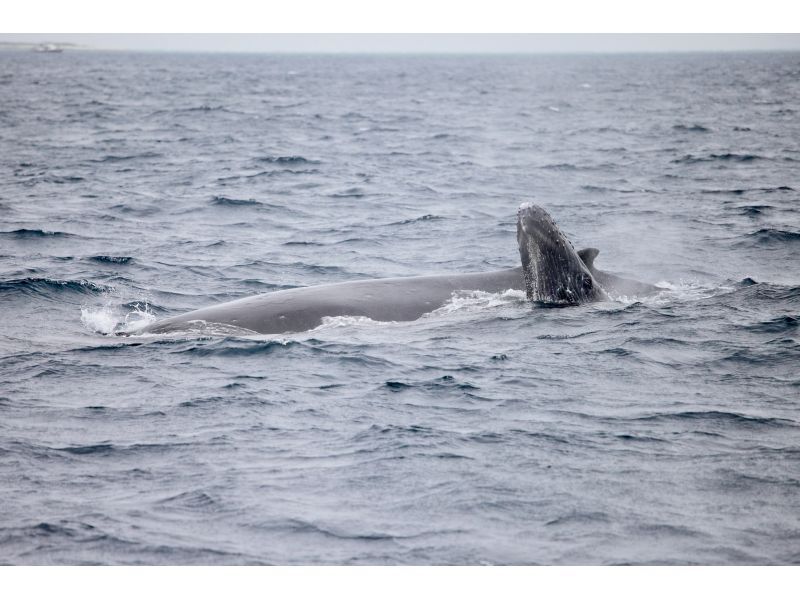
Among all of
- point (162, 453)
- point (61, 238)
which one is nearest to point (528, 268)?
point (162, 453)

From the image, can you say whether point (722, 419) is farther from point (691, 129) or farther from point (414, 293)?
point (691, 129)

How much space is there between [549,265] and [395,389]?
13.7 feet

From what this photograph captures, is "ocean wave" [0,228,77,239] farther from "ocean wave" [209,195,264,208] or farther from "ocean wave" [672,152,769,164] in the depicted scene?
"ocean wave" [672,152,769,164]

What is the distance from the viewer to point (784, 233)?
76.3 feet

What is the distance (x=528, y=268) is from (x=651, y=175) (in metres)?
21.0

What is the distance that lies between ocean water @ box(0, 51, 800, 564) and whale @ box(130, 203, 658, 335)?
0.30m

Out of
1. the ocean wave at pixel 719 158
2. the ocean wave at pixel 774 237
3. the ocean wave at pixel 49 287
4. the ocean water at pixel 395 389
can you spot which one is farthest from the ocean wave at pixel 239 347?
the ocean wave at pixel 719 158

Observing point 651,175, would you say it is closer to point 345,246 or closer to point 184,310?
point 345,246

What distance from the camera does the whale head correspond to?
15.2 meters

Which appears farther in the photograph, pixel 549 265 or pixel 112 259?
pixel 112 259

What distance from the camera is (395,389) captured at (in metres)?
12.6

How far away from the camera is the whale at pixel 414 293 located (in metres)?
15.1

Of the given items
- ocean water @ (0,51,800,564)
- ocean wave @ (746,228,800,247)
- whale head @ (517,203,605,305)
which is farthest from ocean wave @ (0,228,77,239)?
ocean wave @ (746,228,800,247)

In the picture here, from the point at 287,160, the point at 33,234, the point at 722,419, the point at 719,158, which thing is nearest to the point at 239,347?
the point at 722,419
